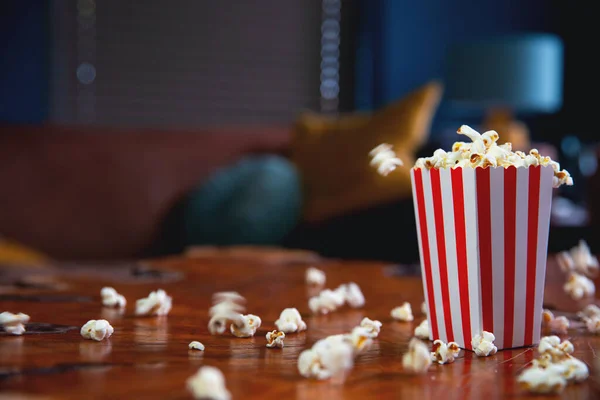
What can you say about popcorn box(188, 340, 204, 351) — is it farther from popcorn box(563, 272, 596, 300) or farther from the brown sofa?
the brown sofa

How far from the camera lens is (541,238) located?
0.59m

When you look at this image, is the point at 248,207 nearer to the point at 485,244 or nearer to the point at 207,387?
the point at 485,244

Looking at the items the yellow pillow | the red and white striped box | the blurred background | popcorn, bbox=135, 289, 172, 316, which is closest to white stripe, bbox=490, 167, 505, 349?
the red and white striped box

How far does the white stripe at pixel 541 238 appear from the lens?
0.58 meters

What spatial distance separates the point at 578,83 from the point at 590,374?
4.33m

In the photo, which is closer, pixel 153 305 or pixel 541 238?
pixel 541 238

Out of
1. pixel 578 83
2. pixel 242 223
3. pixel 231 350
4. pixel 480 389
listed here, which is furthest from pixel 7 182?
pixel 578 83

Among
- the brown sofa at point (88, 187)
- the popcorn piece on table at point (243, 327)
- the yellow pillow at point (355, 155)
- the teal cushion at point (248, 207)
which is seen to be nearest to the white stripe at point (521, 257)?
the popcorn piece on table at point (243, 327)

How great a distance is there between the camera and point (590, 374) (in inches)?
20.0

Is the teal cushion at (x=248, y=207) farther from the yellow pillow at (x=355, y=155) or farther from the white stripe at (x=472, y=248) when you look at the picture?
the white stripe at (x=472, y=248)

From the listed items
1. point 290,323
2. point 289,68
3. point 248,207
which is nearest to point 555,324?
point 290,323

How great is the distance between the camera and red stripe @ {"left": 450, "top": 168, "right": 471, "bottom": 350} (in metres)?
0.57

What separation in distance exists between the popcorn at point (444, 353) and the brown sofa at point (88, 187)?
7.52 feet

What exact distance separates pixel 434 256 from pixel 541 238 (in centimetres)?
9
